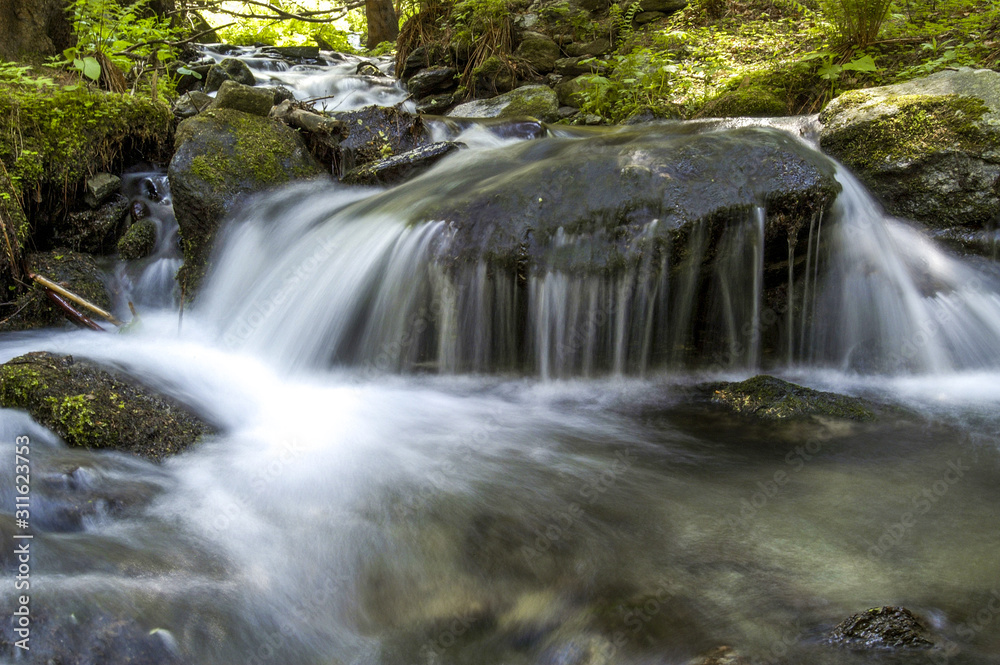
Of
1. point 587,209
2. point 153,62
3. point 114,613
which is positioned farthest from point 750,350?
point 153,62

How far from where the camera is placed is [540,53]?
10.4 m

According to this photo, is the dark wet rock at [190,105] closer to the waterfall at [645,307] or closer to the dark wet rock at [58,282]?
the dark wet rock at [58,282]

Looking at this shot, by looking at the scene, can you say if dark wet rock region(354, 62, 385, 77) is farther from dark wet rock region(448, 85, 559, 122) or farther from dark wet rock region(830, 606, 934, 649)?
dark wet rock region(830, 606, 934, 649)

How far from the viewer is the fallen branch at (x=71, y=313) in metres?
5.04

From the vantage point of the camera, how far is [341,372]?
4.62m

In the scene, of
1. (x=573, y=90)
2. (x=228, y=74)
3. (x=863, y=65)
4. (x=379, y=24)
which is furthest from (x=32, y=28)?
(x=863, y=65)

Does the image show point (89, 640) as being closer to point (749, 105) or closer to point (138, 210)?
point (138, 210)

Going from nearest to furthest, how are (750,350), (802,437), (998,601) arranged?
(998,601), (802,437), (750,350)

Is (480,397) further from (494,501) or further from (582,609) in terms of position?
(582,609)

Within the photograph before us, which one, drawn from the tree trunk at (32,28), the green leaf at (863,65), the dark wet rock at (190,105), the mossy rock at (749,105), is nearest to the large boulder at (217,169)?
the dark wet rock at (190,105)

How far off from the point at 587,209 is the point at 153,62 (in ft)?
24.4

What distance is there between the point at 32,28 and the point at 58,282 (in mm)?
4330

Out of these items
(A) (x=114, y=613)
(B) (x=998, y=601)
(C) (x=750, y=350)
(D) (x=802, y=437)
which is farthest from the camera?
(C) (x=750, y=350)

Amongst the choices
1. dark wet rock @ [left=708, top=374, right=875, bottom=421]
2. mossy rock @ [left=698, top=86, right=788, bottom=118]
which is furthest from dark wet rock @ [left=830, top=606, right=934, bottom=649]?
mossy rock @ [left=698, top=86, right=788, bottom=118]
